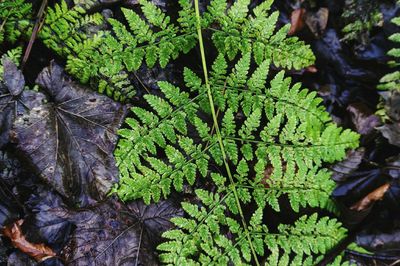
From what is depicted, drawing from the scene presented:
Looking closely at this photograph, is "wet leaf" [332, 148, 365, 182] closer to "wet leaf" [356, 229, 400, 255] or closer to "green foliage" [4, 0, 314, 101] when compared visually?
"wet leaf" [356, 229, 400, 255]

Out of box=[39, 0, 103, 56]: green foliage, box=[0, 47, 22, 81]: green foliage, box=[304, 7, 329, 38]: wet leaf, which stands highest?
box=[304, 7, 329, 38]: wet leaf

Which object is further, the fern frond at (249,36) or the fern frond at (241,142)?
the fern frond at (249,36)

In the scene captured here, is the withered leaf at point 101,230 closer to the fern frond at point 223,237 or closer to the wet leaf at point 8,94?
the fern frond at point 223,237

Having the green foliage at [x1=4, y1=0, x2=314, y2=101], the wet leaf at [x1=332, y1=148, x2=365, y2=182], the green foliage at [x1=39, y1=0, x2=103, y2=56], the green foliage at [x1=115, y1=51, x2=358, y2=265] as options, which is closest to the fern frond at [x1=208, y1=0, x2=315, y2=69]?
the green foliage at [x1=4, y1=0, x2=314, y2=101]

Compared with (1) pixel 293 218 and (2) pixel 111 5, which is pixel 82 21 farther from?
(1) pixel 293 218

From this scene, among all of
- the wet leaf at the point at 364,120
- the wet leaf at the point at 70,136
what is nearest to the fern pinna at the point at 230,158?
the wet leaf at the point at 70,136
